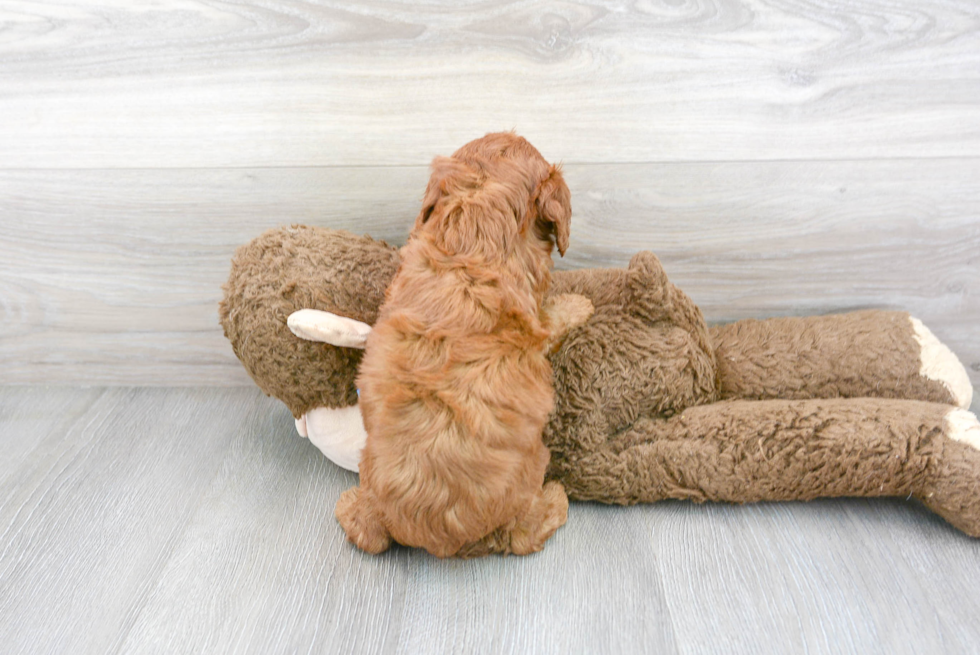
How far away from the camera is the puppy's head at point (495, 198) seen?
0.97m

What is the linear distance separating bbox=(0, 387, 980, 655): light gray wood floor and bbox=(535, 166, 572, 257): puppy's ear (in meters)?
0.51

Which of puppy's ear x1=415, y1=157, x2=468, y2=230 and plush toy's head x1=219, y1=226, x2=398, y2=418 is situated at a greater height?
puppy's ear x1=415, y1=157, x2=468, y2=230

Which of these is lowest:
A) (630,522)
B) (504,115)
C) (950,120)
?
(630,522)

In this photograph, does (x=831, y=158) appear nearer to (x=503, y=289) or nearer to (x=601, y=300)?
(x=601, y=300)

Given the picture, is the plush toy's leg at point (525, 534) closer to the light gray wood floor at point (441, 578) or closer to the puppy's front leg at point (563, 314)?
the light gray wood floor at point (441, 578)

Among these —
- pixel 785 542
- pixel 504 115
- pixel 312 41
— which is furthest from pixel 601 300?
pixel 312 41

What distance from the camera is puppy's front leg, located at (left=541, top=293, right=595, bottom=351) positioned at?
1120mm

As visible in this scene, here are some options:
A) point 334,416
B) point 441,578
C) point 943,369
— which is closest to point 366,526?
point 441,578

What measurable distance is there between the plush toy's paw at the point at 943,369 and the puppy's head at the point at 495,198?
78 cm

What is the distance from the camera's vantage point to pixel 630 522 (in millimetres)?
1144

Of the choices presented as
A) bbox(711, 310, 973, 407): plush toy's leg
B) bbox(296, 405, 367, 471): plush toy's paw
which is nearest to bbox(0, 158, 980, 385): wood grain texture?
bbox(711, 310, 973, 407): plush toy's leg

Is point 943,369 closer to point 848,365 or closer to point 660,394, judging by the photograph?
point 848,365

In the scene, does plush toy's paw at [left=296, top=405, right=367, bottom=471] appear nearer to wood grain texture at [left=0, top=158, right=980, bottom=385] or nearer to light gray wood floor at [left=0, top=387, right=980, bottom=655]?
light gray wood floor at [left=0, top=387, right=980, bottom=655]

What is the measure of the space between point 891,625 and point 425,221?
93cm
